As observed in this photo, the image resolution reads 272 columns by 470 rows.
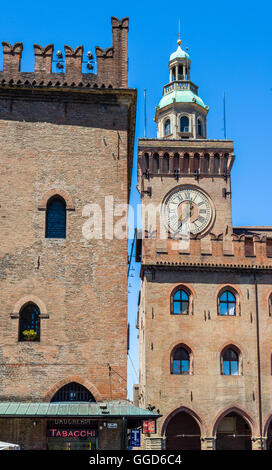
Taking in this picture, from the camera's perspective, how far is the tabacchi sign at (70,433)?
1958cm

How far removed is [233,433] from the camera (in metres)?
38.1

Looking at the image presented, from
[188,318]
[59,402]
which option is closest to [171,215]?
[188,318]

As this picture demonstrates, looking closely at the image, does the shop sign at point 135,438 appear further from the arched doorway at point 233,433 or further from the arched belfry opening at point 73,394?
the arched belfry opening at point 73,394

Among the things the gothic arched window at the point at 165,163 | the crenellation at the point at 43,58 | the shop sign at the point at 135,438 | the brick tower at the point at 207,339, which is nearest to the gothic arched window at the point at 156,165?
the gothic arched window at the point at 165,163

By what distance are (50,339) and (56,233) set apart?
338cm

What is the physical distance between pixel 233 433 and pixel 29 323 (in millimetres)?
20987

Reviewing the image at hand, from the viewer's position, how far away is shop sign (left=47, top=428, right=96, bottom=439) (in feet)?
64.2

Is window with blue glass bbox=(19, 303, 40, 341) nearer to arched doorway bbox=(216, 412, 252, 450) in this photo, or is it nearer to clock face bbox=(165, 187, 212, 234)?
arched doorway bbox=(216, 412, 252, 450)

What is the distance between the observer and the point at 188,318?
3803 centimetres

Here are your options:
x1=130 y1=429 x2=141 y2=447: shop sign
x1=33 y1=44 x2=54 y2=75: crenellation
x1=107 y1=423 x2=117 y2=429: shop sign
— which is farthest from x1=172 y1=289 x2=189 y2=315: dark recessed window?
x1=107 y1=423 x2=117 y2=429: shop sign

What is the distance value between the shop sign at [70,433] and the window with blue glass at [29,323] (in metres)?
2.81

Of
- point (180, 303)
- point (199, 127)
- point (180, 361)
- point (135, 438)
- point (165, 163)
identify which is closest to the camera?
point (135, 438)

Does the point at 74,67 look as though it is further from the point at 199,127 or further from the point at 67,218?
the point at 199,127

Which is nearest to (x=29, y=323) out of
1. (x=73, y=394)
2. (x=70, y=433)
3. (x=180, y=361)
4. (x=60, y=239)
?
(x=73, y=394)
